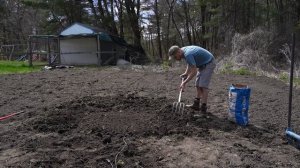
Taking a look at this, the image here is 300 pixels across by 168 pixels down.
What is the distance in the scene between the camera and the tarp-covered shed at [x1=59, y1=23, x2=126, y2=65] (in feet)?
77.8

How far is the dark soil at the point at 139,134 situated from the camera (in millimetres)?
4465

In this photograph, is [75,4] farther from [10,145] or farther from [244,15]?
[10,145]

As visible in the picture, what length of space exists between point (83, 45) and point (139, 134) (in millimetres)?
19737

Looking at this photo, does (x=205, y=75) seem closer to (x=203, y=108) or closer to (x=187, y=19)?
(x=203, y=108)

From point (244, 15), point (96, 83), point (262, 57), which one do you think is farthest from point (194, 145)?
point (244, 15)

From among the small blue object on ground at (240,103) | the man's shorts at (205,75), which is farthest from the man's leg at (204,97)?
the small blue object on ground at (240,103)

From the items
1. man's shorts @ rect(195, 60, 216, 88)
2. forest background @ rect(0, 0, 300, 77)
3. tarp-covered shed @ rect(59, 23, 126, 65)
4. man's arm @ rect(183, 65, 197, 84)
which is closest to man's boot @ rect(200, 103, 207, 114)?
man's shorts @ rect(195, 60, 216, 88)

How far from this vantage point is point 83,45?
2448 cm

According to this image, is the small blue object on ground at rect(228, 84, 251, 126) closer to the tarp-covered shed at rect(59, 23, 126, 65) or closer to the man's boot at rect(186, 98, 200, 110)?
the man's boot at rect(186, 98, 200, 110)

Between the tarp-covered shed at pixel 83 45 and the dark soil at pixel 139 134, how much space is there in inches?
590

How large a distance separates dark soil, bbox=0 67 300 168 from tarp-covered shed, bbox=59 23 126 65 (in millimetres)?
14978

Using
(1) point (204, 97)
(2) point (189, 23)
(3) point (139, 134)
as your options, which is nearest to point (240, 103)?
(1) point (204, 97)

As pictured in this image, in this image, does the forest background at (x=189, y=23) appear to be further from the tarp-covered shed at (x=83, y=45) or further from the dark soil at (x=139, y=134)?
the dark soil at (x=139, y=134)

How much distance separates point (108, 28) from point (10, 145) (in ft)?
92.8
